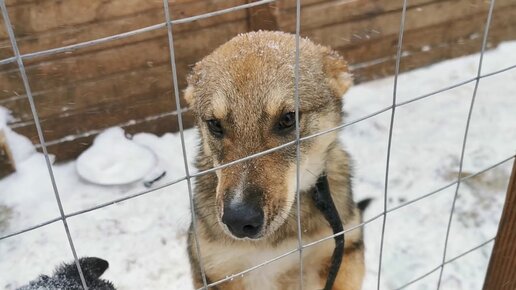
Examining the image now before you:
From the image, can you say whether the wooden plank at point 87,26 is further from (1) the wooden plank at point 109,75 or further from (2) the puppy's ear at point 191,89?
(2) the puppy's ear at point 191,89

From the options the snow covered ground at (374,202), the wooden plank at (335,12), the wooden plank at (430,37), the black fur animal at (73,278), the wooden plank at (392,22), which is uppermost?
the wooden plank at (335,12)

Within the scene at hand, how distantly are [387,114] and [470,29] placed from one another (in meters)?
1.32

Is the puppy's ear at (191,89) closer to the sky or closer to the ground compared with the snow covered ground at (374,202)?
closer to the sky

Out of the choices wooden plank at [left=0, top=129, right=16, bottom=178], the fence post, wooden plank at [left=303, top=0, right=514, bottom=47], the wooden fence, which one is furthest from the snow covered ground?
the fence post

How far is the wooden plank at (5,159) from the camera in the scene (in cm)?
378

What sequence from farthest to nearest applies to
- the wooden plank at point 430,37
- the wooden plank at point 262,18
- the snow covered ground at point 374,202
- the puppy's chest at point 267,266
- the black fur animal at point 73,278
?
the wooden plank at point 430,37 → the wooden plank at point 262,18 → the snow covered ground at point 374,202 → the puppy's chest at point 267,266 → the black fur animal at point 73,278

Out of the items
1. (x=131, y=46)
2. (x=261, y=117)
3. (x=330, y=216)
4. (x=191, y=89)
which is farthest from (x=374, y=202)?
(x=131, y=46)

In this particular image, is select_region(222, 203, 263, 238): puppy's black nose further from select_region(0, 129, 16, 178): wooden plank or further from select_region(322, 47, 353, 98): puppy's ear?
select_region(0, 129, 16, 178): wooden plank

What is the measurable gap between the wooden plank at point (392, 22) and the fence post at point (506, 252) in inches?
101

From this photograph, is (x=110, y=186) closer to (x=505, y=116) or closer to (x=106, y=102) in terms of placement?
(x=106, y=102)

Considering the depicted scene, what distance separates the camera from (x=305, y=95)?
215cm

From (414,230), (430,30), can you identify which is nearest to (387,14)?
(430,30)

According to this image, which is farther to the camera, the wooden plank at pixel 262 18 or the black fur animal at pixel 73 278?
the wooden plank at pixel 262 18

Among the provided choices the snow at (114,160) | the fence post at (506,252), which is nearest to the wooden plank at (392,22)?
the snow at (114,160)
